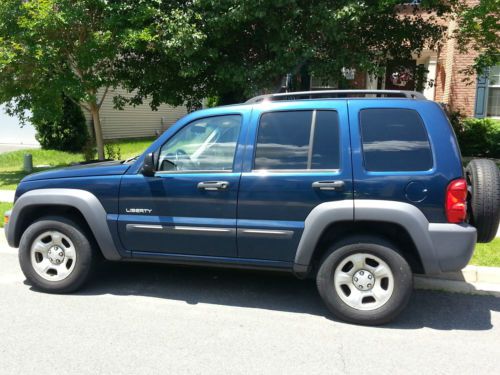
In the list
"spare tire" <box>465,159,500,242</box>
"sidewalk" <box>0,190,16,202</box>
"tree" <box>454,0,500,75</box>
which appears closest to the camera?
"spare tire" <box>465,159,500,242</box>

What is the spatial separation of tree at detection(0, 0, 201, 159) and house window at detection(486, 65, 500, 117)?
9.93 meters

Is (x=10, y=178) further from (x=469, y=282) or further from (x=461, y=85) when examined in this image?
(x=461, y=85)

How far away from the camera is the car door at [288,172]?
13.1 feet

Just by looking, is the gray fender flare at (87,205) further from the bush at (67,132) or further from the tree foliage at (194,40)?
the bush at (67,132)

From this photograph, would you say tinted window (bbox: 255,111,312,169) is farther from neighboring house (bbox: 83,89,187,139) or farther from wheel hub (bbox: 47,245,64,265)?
neighboring house (bbox: 83,89,187,139)

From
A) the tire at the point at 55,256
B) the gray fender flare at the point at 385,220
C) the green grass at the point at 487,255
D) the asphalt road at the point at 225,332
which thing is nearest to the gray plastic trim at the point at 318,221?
the gray fender flare at the point at 385,220

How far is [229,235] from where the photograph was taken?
4.20m

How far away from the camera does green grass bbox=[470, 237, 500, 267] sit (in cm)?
524

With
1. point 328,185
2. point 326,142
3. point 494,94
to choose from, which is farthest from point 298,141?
point 494,94

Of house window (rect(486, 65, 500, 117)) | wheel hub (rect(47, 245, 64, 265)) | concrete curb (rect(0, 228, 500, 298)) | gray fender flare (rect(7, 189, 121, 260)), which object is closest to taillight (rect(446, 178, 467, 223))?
concrete curb (rect(0, 228, 500, 298))

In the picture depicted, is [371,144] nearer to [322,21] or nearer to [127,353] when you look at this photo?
[127,353]

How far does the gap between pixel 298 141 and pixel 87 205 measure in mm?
A: 2027

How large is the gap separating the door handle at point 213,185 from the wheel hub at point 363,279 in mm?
1326

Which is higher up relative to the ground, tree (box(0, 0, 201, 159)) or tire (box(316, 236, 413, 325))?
tree (box(0, 0, 201, 159))
